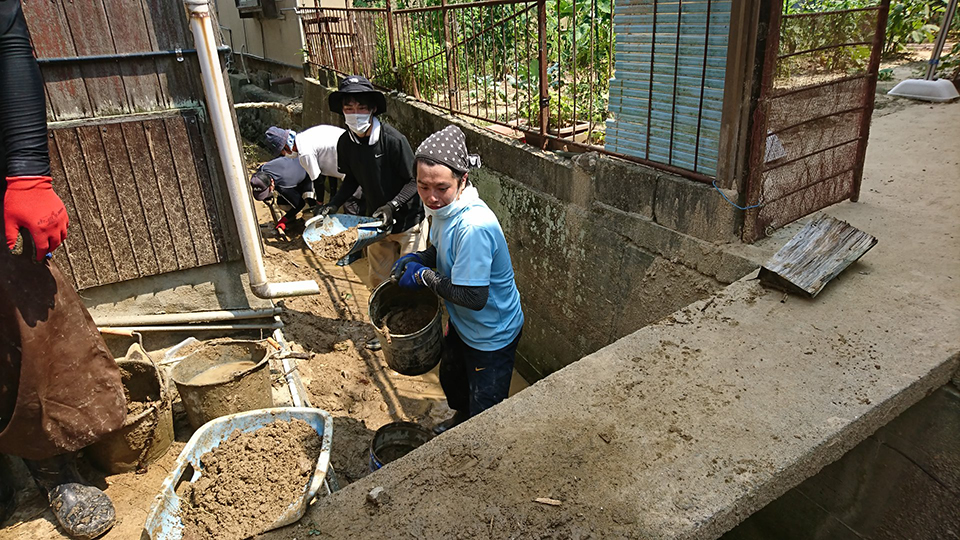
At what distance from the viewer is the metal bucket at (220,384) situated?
2984 mm

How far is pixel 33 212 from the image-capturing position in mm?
2268

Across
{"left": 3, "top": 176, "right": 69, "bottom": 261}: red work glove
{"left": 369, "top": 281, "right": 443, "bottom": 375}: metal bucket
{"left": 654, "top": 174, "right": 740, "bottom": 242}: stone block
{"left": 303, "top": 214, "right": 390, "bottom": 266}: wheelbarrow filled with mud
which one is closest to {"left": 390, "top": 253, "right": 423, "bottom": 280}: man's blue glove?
{"left": 369, "top": 281, "right": 443, "bottom": 375}: metal bucket

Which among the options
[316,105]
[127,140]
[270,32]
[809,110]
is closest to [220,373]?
[127,140]

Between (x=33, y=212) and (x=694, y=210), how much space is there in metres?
3.21

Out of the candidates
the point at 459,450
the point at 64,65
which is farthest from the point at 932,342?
the point at 64,65

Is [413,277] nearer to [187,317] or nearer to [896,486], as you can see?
[187,317]

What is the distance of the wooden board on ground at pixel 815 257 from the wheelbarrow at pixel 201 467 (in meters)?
2.17

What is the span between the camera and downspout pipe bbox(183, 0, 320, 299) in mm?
3090

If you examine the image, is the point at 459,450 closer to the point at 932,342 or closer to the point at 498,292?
the point at 498,292

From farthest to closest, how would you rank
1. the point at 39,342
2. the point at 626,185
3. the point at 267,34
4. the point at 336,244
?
the point at 267,34
the point at 336,244
the point at 626,185
the point at 39,342

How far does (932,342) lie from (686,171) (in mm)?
1528

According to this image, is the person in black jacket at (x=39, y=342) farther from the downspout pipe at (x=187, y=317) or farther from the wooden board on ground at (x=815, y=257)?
the wooden board on ground at (x=815, y=257)

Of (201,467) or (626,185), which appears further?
(626,185)

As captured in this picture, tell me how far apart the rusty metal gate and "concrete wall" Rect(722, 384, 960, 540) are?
118cm
